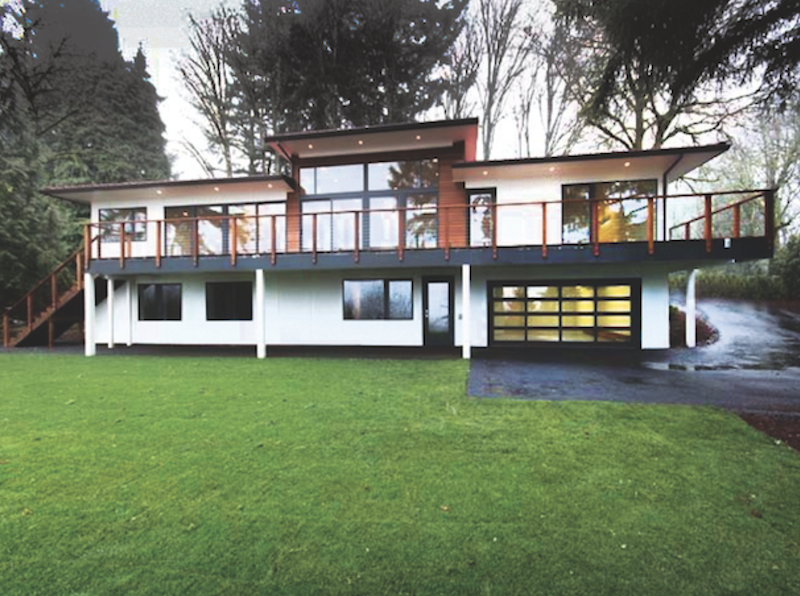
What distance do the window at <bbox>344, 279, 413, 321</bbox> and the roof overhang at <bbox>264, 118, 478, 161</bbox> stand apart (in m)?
3.95

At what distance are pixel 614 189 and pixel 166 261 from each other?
41.6 ft

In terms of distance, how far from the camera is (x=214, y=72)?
20844mm

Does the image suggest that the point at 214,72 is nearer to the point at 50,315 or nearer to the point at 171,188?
the point at 171,188

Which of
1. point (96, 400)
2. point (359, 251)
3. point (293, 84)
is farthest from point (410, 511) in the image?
point (293, 84)

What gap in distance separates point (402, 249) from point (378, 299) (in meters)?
2.53

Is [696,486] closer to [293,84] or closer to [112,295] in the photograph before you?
[112,295]

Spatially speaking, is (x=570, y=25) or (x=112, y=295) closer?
(x=570, y=25)

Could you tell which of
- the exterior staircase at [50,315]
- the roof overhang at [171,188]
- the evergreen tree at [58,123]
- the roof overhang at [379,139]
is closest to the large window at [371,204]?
the roof overhang at [379,139]

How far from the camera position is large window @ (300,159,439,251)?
10.9 meters

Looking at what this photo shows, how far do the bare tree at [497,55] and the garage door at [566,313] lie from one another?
10706 millimetres

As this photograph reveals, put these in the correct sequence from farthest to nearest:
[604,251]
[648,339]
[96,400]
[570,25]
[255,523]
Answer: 1. [648,339]
2. [604,251]
3. [570,25]
4. [96,400]
5. [255,523]

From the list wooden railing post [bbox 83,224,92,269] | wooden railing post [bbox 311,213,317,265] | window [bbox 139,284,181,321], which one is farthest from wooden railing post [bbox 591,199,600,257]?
wooden railing post [bbox 83,224,92,269]

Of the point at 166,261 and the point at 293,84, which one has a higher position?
the point at 293,84

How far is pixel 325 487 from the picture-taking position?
10.9ft
